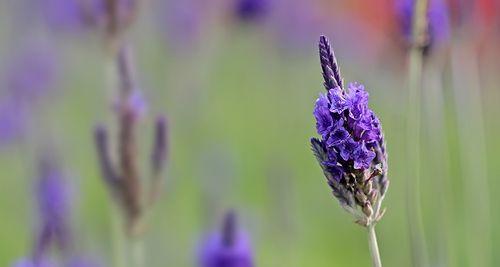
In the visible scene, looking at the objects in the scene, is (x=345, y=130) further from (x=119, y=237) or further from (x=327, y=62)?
(x=119, y=237)

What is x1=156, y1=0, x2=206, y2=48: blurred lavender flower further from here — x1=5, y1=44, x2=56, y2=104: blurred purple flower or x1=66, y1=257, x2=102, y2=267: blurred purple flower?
x1=66, y1=257, x2=102, y2=267: blurred purple flower

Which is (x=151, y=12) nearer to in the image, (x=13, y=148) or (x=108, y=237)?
(x=13, y=148)

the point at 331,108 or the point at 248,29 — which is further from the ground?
the point at 248,29

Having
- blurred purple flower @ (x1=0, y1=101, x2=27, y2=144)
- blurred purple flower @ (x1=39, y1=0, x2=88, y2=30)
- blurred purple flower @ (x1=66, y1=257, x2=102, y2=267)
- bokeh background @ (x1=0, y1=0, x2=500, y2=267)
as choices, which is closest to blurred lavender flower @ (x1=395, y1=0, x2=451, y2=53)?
bokeh background @ (x1=0, y1=0, x2=500, y2=267)

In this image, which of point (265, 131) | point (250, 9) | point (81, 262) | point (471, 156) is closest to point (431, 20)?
point (471, 156)

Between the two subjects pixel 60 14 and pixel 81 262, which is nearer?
pixel 81 262

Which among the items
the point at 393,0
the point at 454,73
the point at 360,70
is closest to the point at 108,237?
the point at 454,73
